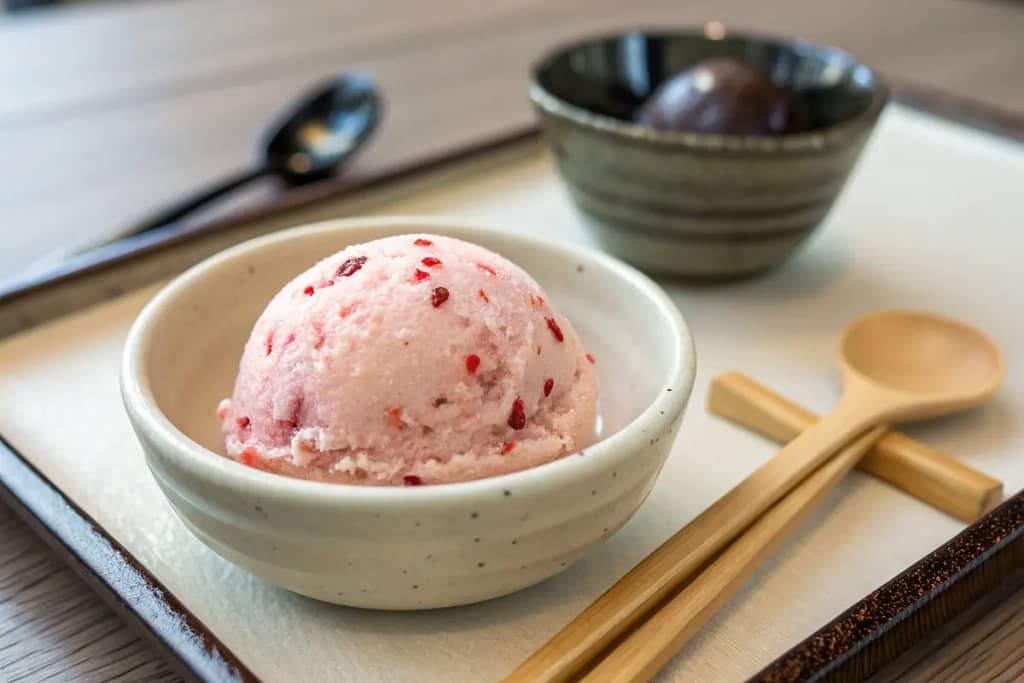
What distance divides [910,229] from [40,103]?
1.26 m

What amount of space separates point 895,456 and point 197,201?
0.83 m

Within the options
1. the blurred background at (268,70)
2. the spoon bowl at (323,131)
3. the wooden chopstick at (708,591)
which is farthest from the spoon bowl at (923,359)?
the spoon bowl at (323,131)

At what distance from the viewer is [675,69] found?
1.24 m

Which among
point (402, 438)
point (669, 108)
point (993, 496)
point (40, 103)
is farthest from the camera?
point (40, 103)

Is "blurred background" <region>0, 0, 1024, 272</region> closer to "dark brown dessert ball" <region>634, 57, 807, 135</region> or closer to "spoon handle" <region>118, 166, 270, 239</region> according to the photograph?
"spoon handle" <region>118, 166, 270, 239</region>

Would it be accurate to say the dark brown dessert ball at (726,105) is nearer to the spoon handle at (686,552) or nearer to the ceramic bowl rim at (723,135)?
the ceramic bowl rim at (723,135)

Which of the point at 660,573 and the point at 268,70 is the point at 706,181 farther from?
the point at 268,70

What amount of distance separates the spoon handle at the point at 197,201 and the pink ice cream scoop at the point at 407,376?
51cm

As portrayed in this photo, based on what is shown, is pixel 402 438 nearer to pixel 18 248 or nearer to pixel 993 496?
pixel 993 496

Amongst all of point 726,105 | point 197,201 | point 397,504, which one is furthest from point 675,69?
point 397,504

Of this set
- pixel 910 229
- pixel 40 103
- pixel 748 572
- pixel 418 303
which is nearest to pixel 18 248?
pixel 40 103

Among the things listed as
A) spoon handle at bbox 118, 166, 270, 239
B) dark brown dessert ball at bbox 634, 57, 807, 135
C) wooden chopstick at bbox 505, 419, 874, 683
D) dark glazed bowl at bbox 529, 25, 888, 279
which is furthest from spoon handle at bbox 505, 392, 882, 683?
spoon handle at bbox 118, 166, 270, 239

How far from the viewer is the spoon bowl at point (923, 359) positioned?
816mm

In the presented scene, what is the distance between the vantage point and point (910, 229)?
45.6 inches
